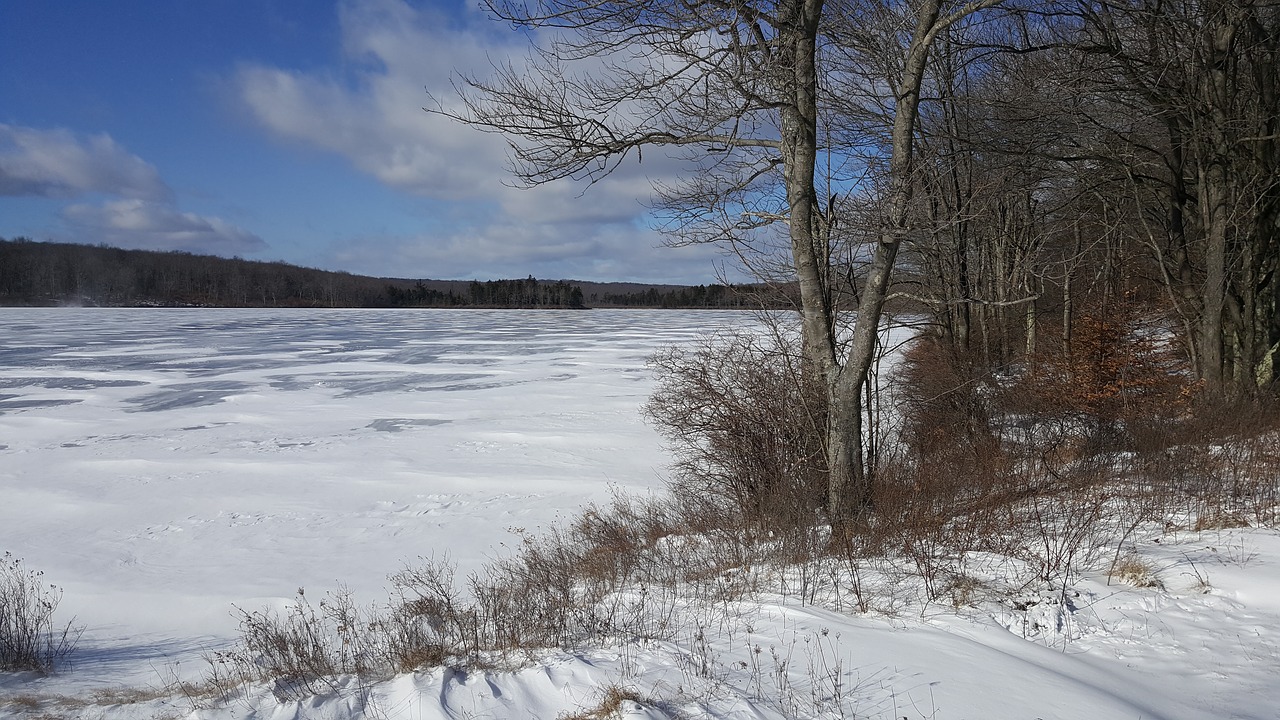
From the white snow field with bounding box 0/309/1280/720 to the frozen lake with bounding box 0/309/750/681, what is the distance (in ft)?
0.16

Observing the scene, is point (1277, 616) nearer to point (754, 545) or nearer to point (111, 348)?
point (754, 545)

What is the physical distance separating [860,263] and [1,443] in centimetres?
1518

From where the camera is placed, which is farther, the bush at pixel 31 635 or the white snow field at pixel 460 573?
the bush at pixel 31 635

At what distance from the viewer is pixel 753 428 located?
870cm

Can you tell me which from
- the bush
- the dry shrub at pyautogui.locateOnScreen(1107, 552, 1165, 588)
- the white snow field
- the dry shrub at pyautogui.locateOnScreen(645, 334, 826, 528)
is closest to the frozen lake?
the white snow field

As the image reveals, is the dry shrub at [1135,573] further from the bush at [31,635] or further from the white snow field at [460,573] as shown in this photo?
the bush at [31,635]

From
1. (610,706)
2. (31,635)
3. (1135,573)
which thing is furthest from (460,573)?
(1135,573)

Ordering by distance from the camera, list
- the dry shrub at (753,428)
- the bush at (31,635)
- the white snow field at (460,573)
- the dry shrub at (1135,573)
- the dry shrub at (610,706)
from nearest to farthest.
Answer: the dry shrub at (610,706), the white snow field at (460,573), the dry shrub at (1135,573), the bush at (31,635), the dry shrub at (753,428)

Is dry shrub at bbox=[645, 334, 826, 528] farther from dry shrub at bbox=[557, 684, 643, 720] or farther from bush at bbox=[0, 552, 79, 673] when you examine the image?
bush at bbox=[0, 552, 79, 673]

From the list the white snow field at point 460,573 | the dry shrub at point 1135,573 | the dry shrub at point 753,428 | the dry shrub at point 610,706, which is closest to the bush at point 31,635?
the white snow field at point 460,573

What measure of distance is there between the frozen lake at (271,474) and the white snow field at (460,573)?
0.05 meters

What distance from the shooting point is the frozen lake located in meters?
7.92

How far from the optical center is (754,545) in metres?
6.95

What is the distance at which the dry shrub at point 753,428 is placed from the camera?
25.6 ft
